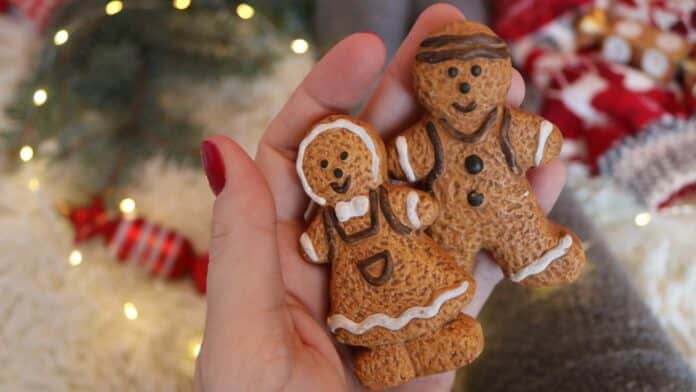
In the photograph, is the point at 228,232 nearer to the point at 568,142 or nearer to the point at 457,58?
the point at 457,58

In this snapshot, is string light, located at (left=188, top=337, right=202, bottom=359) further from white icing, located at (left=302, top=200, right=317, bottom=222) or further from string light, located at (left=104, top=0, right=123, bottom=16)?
string light, located at (left=104, top=0, right=123, bottom=16)

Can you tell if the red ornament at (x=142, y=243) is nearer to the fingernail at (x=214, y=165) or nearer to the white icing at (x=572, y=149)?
the fingernail at (x=214, y=165)

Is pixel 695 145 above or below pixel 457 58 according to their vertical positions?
below

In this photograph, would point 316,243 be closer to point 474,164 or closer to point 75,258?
point 474,164

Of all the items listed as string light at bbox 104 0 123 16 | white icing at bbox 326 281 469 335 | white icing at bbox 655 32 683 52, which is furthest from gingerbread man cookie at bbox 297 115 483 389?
white icing at bbox 655 32 683 52

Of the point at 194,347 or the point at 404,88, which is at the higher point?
the point at 404,88

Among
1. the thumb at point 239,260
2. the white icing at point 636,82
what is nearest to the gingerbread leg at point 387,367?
the thumb at point 239,260

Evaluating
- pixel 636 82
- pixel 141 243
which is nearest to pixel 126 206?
pixel 141 243

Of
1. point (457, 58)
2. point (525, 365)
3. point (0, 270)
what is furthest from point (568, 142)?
point (0, 270)
